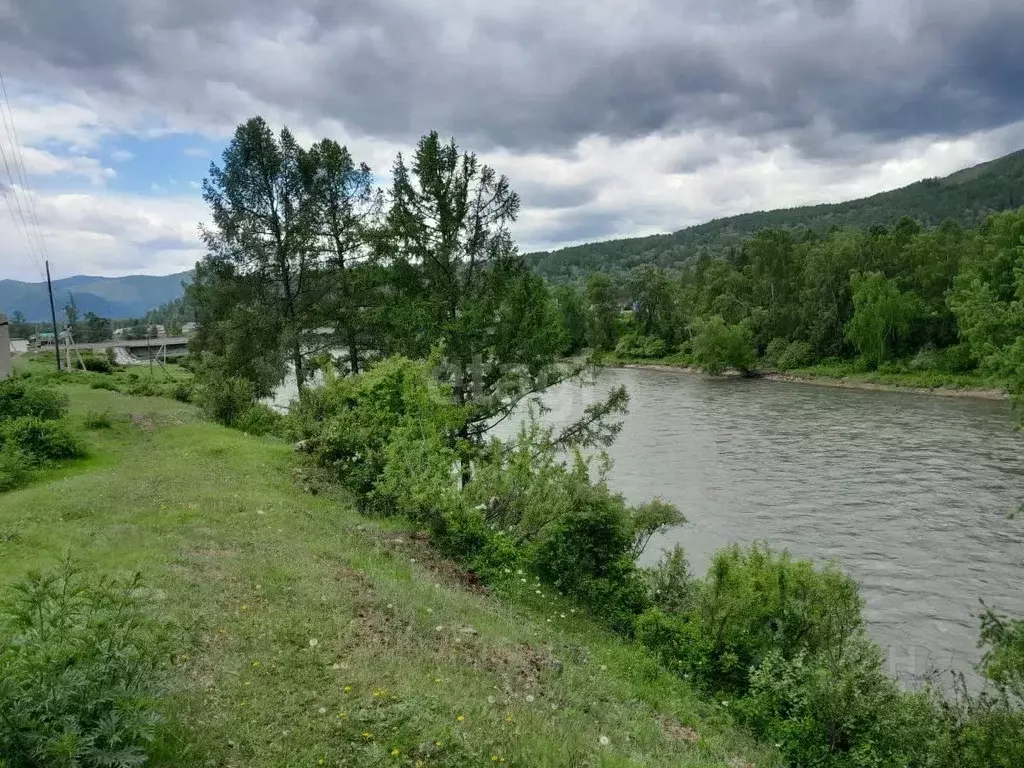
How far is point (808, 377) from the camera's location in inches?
2640

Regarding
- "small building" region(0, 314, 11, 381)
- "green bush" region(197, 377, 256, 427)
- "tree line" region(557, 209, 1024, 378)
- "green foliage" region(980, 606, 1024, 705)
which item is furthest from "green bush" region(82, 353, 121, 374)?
"green foliage" region(980, 606, 1024, 705)

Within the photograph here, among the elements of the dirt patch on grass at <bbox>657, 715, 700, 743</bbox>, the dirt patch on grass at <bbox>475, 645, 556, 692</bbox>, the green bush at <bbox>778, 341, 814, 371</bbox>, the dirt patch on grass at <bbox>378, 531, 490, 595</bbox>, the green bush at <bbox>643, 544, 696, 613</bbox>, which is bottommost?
the green bush at <bbox>778, 341, 814, 371</bbox>

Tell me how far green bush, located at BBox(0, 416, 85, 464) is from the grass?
8.16ft

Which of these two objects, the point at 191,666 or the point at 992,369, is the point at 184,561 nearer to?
the point at 191,666

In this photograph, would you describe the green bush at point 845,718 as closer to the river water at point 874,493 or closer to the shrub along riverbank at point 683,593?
the shrub along riverbank at point 683,593

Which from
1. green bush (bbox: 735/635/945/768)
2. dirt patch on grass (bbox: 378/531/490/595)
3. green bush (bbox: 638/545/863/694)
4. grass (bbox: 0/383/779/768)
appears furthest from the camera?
dirt patch on grass (bbox: 378/531/490/595)

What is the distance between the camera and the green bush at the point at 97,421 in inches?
922

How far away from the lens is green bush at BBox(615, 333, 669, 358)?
3531 inches

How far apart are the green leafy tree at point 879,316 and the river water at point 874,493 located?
14.1 meters

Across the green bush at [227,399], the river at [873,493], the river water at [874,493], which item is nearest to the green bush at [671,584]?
the river at [873,493]

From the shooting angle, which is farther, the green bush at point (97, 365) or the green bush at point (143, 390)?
the green bush at point (97, 365)

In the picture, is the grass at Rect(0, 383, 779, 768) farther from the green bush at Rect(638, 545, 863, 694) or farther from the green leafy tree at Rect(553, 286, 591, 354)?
the green leafy tree at Rect(553, 286, 591, 354)

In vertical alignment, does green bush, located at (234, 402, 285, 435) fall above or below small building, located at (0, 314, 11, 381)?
below

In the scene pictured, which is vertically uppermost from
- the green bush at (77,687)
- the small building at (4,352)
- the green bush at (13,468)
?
the small building at (4,352)
